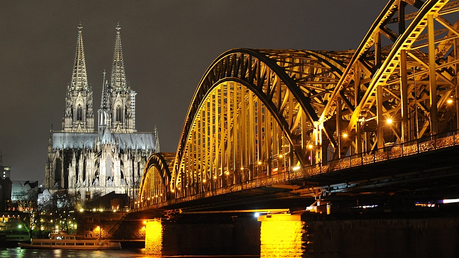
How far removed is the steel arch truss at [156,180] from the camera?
11488cm

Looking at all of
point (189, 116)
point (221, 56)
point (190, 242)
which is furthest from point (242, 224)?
point (221, 56)

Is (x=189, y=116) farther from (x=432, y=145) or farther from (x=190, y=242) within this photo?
(x=432, y=145)

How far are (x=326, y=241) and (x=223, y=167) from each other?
107 ft

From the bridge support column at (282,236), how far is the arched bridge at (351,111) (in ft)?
8.96

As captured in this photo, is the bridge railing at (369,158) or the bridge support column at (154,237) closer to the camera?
the bridge railing at (369,158)

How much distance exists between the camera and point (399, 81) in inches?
1793

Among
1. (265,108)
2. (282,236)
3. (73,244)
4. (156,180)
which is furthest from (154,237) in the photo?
(282,236)

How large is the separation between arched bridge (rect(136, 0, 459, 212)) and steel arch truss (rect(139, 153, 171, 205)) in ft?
96.9

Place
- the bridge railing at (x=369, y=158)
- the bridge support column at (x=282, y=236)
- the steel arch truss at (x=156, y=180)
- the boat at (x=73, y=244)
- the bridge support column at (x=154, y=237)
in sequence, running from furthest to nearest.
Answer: the boat at (x=73, y=244) → the steel arch truss at (x=156, y=180) → the bridge support column at (x=154, y=237) → the bridge support column at (x=282, y=236) → the bridge railing at (x=369, y=158)

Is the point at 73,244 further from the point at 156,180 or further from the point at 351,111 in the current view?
the point at 351,111

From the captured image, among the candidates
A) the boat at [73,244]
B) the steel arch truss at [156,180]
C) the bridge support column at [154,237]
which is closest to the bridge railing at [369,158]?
the bridge support column at [154,237]

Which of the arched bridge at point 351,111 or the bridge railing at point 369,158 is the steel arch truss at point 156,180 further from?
the bridge railing at point 369,158

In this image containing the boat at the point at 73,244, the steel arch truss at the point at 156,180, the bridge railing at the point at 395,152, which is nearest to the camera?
the bridge railing at the point at 395,152

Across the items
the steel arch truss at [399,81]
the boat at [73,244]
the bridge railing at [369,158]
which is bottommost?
the boat at [73,244]
